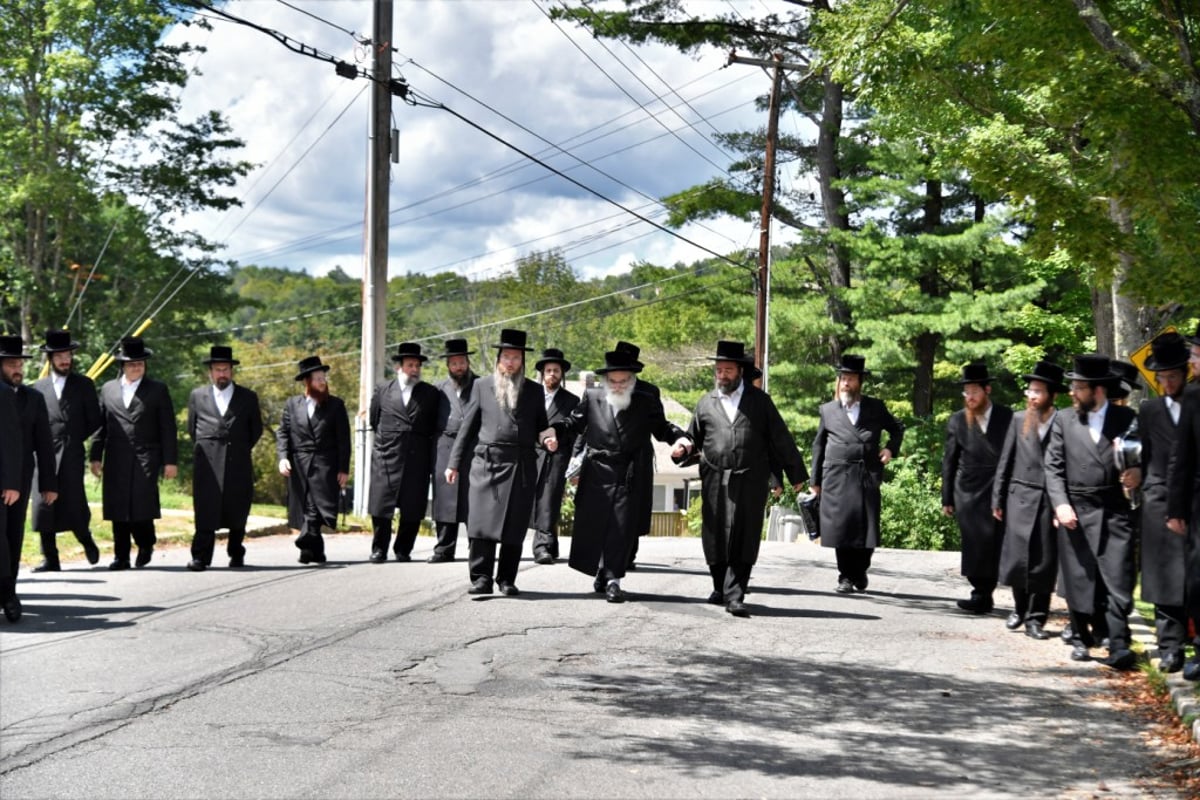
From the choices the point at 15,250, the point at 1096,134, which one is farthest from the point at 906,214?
the point at 1096,134

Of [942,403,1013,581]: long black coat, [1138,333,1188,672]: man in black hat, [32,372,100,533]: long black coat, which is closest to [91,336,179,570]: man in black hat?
[32,372,100,533]: long black coat

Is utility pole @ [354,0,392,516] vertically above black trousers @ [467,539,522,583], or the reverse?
utility pole @ [354,0,392,516]

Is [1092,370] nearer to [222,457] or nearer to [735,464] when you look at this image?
[735,464]

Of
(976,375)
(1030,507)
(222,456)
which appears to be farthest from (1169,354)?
(222,456)

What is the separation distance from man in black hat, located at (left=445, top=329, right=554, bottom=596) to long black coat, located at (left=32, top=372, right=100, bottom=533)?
404 cm

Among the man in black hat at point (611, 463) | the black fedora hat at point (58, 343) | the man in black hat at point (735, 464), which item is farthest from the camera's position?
the black fedora hat at point (58, 343)

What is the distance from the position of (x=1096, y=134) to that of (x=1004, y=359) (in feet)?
66.2

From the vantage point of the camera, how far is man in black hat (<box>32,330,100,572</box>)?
13.3 m

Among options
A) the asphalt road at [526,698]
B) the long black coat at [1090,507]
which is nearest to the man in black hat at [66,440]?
the asphalt road at [526,698]

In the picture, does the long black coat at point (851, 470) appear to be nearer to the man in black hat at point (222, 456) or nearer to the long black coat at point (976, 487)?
the long black coat at point (976, 487)

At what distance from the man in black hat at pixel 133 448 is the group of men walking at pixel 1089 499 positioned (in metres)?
7.78

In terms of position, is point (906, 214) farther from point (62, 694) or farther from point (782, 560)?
point (62, 694)

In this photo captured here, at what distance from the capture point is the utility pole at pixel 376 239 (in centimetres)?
2031

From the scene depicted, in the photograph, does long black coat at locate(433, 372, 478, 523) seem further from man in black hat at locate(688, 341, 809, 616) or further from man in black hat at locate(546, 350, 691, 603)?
man in black hat at locate(688, 341, 809, 616)
